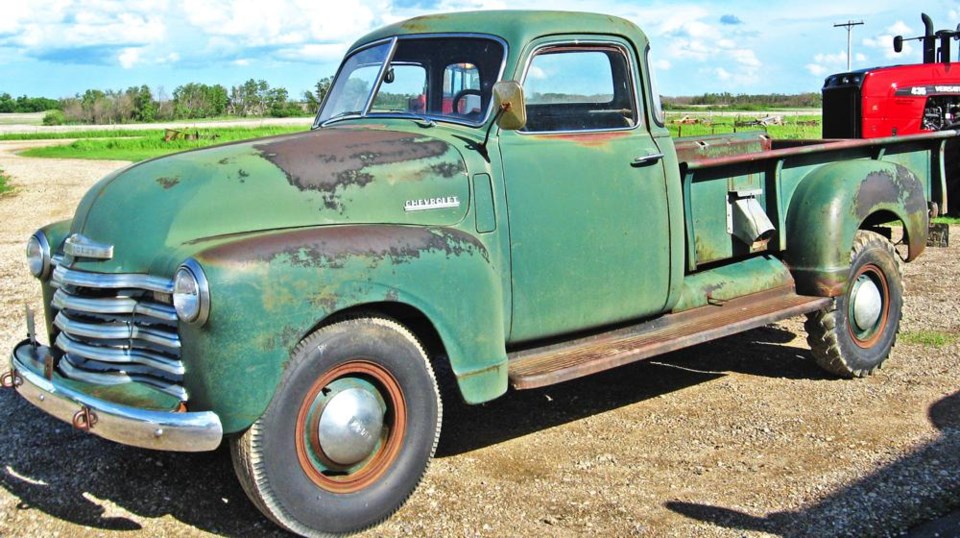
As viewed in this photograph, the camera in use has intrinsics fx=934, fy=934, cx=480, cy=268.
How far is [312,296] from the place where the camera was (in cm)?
342

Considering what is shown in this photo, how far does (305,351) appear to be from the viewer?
3.44 metres

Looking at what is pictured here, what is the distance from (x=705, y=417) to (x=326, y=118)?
2626mm

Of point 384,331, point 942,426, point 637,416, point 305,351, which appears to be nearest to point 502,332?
point 384,331

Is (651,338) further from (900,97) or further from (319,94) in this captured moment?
(900,97)

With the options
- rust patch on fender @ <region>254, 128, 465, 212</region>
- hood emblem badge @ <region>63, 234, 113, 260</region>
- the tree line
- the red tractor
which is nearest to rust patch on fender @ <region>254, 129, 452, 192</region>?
rust patch on fender @ <region>254, 128, 465, 212</region>

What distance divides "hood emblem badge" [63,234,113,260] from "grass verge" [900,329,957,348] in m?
5.24

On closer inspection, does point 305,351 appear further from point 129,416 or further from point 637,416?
point 637,416

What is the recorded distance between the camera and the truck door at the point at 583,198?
4.32 metres

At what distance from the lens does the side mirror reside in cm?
402

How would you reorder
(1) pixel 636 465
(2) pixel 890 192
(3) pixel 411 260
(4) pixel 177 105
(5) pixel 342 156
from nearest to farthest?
1. (3) pixel 411 260
2. (5) pixel 342 156
3. (1) pixel 636 465
4. (2) pixel 890 192
5. (4) pixel 177 105

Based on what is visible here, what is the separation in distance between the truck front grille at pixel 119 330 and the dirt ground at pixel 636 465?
0.68m

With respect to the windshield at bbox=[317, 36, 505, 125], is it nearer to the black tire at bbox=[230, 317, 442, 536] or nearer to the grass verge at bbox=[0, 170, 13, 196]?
the black tire at bbox=[230, 317, 442, 536]

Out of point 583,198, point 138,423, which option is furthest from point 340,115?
point 138,423

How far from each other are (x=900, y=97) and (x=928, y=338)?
591cm
